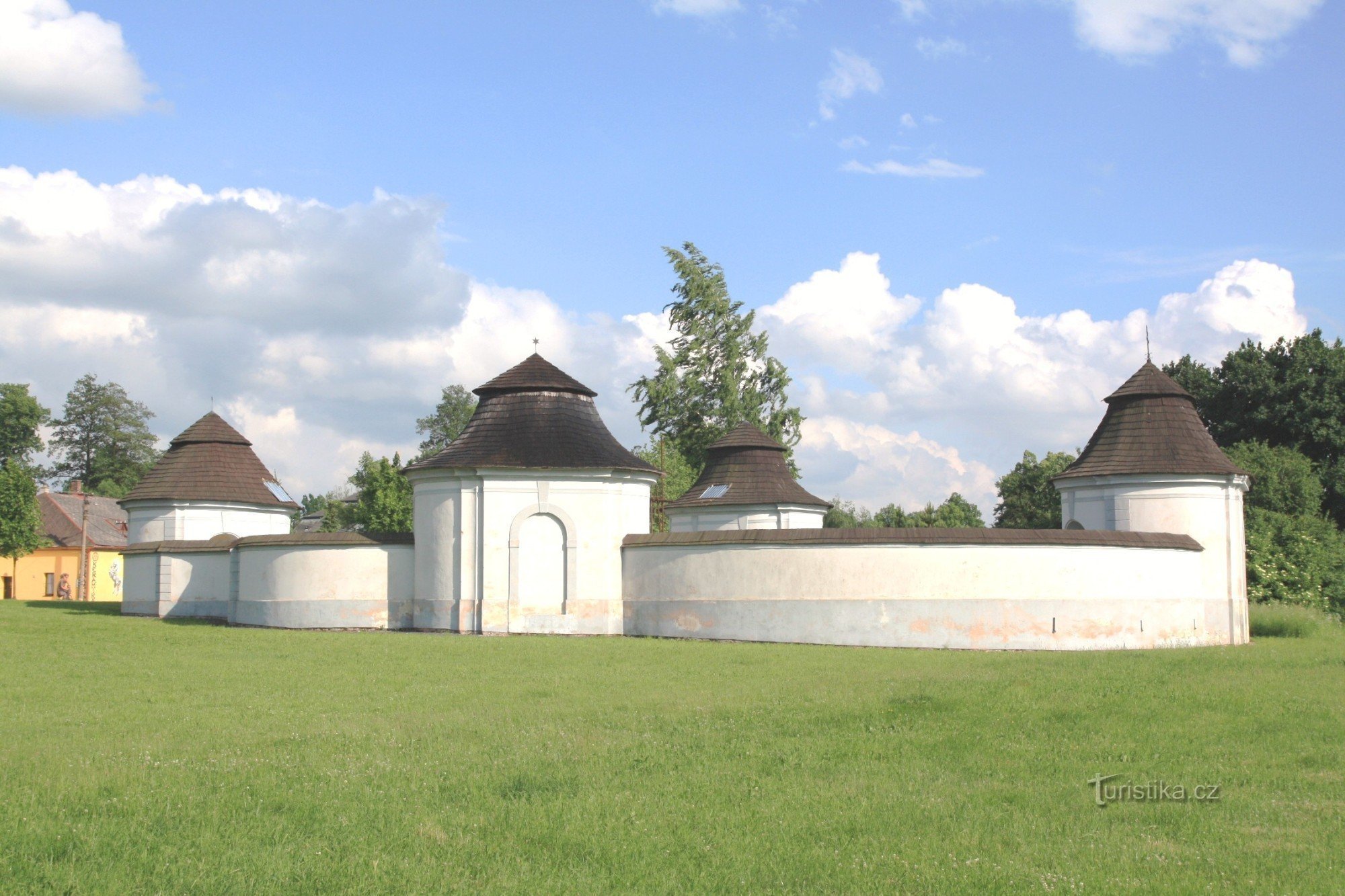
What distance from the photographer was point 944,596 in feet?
78.0

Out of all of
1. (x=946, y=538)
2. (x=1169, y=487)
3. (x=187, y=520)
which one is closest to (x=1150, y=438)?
(x=1169, y=487)

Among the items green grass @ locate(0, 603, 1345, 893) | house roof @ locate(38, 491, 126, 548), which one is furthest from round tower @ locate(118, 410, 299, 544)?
house roof @ locate(38, 491, 126, 548)

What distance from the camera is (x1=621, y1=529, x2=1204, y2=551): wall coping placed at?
78.6ft

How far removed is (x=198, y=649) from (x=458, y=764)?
43.3 feet

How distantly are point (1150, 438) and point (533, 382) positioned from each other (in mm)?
14700

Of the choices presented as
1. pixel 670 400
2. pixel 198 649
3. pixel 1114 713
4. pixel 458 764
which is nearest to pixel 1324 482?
pixel 670 400

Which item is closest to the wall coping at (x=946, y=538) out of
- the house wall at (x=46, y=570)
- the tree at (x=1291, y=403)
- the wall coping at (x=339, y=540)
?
the wall coping at (x=339, y=540)

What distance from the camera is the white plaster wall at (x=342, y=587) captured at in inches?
1062

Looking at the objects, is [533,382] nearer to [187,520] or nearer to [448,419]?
[187,520]

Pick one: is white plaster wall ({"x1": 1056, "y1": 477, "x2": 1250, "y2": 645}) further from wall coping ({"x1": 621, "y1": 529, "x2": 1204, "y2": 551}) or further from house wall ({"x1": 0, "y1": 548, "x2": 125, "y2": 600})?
house wall ({"x1": 0, "y1": 548, "x2": 125, "y2": 600})

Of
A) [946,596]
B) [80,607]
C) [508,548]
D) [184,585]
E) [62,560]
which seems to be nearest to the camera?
[946,596]

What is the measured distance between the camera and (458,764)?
9.70 m

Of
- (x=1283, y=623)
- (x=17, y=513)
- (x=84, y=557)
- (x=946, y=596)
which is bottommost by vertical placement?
(x=1283, y=623)

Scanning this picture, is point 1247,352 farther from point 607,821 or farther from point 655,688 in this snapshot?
point 607,821
